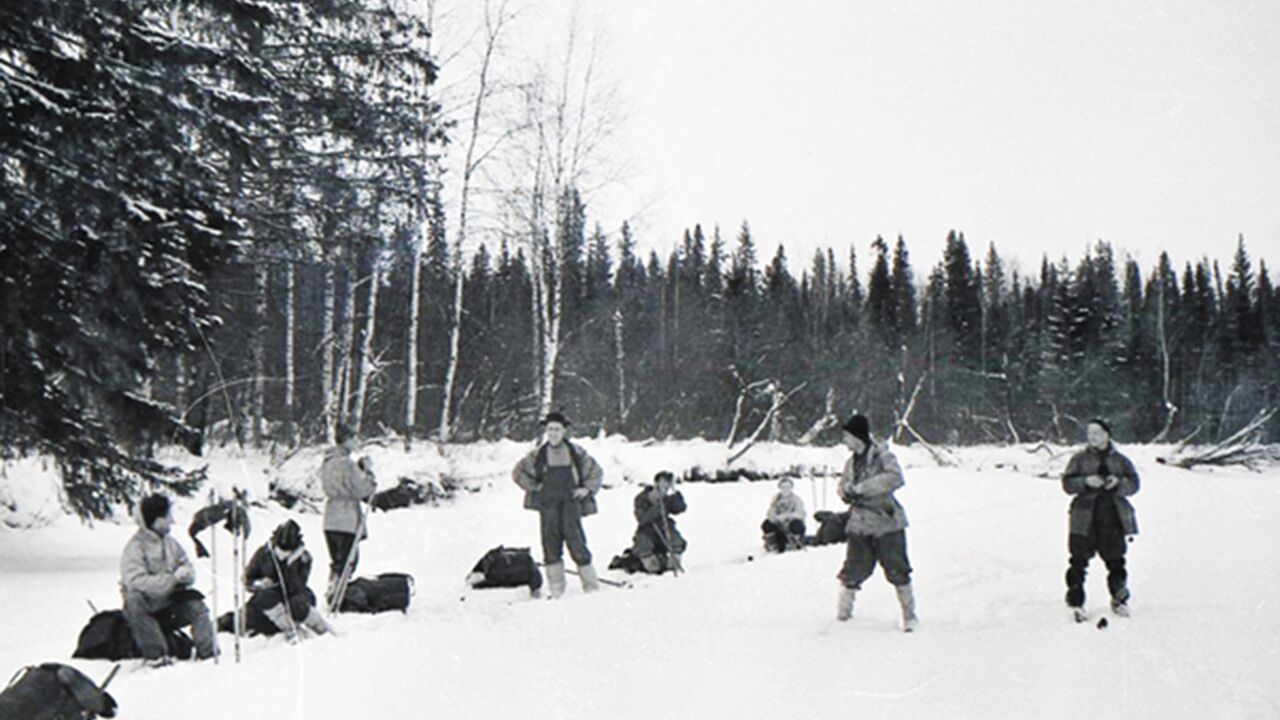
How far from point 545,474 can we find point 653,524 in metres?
3.08

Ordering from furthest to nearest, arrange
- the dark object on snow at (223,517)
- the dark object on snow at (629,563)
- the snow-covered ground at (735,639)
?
the dark object on snow at (629,563), the dark object on snow at (223,517), the snow-covered ground at (735,639)

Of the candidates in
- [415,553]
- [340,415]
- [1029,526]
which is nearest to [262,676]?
[415,553]

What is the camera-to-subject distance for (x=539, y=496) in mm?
9102

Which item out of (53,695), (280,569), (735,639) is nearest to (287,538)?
(280,569)

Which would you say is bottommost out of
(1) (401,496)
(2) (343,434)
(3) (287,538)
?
(1) (401,496)

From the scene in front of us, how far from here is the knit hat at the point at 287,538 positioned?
7133mm

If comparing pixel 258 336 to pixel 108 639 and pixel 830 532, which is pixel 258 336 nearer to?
pixel 830 532

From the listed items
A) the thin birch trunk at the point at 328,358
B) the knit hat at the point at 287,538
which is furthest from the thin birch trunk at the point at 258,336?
the knit hat at the point at 287,538

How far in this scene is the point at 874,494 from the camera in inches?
272

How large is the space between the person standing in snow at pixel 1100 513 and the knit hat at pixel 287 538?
604cm

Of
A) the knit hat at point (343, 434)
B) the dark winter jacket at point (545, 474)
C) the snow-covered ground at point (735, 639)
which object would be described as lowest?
the snow-covered ground at point (735, 639)

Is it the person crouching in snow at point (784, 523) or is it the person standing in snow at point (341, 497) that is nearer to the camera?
the person standing in snow at point (341, 497)

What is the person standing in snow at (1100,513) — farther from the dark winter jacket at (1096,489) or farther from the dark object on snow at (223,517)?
the dark object on snow at (223,517)

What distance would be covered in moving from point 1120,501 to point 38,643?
27.5 ft
